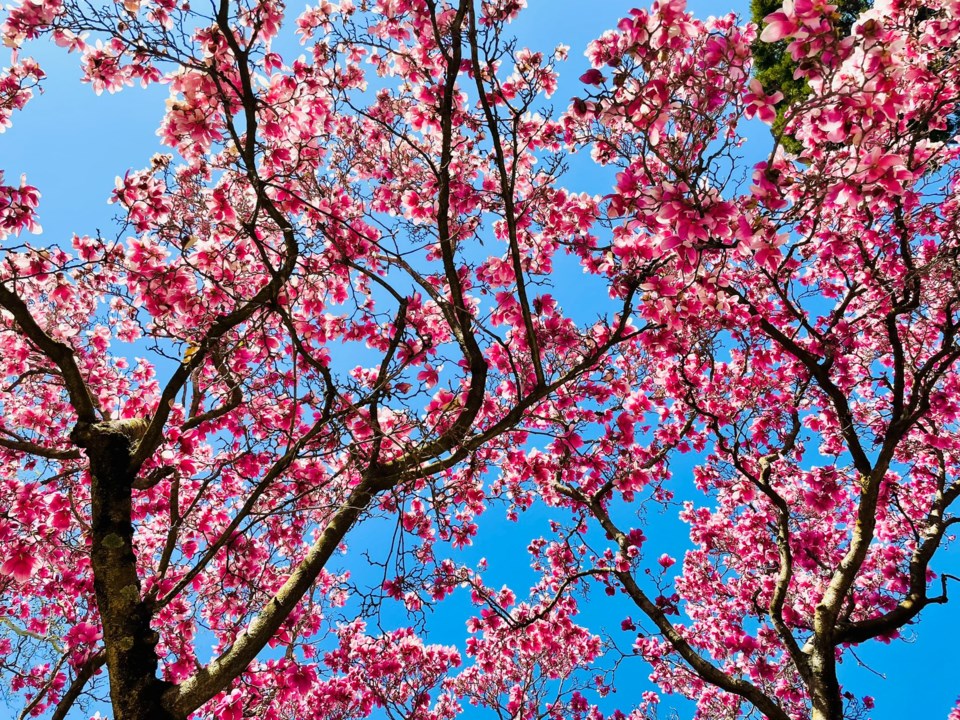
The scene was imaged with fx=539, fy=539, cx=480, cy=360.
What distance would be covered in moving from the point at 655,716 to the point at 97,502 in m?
6.86

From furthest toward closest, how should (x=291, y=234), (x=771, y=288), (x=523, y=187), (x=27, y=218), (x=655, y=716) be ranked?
(x=655, y=716) < (x=771, y=288) < (x=523, y=187) < (x=27, y=218) < (x=291, y=234)

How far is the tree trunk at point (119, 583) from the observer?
9.87ft

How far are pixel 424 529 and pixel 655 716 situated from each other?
4148 millimetres

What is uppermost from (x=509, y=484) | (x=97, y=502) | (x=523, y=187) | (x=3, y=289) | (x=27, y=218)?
(x=523, y=187)

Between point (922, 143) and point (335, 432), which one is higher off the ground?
point (922, 143)

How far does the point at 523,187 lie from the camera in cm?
→ 509

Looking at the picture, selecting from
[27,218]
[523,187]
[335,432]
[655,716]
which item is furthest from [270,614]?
[655,716]

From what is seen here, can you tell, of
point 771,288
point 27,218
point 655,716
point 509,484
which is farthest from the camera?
point 655,716

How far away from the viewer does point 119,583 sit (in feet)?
10.8

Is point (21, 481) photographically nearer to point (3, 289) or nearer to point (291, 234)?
point (3, 289)

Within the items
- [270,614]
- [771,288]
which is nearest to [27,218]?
[270,614]

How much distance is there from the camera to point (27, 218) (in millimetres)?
3955

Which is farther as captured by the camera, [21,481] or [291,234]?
[21,481]

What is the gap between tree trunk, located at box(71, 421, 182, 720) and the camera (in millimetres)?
3010
